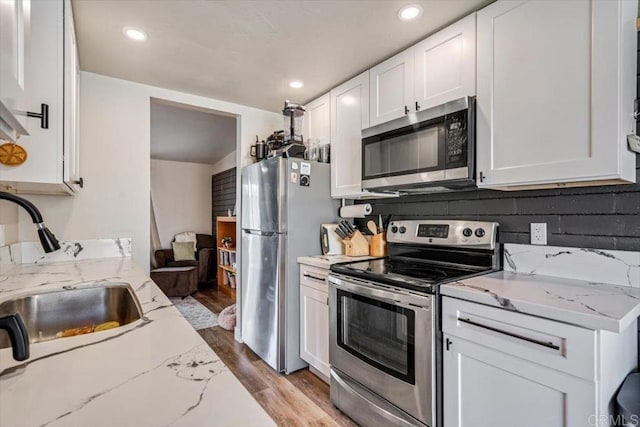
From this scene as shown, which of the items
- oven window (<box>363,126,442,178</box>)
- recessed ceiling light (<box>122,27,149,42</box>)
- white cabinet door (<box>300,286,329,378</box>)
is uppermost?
recessed ceiling light (<box>122,27,149,42</box>)

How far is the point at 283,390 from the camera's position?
222 centimetres

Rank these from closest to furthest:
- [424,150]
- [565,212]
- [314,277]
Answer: [565,212], [424,150], [314,277]

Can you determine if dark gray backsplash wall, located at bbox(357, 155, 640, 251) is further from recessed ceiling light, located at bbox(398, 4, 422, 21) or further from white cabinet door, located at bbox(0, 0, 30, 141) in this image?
white cabinet door, located at bbox(0, 0, 30, 141)

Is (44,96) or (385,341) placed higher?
(44,96)

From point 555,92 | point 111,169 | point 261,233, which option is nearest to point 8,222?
point 111,169

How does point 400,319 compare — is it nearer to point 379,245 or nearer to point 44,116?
point 379,245

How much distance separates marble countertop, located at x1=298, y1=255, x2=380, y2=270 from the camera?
222 centimetres

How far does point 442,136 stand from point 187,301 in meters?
4.20

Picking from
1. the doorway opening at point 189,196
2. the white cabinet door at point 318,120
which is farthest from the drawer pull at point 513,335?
the doorway opening at point 189,196

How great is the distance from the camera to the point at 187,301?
4.55 meters

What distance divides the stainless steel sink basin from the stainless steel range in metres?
1.14

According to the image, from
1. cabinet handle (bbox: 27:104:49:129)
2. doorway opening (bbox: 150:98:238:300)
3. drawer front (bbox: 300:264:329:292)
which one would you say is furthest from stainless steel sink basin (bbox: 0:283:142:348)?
doorway opening (bbox: 150:98:238:300)

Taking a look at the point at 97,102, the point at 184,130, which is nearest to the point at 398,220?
the point at 97,102

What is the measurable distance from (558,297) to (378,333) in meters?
0.85
